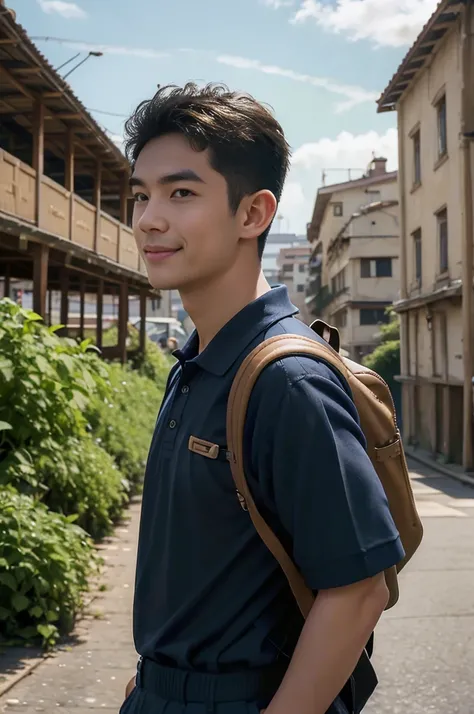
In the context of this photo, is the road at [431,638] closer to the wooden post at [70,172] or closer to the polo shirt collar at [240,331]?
the polo shirt collar at [240,331]

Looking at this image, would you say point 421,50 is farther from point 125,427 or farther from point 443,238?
point 125,427

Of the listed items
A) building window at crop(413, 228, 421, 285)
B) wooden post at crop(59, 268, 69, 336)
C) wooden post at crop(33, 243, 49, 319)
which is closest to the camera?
wooden post at crop(33, 243, 49, 319)

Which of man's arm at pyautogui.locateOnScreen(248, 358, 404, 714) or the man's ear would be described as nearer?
man's arm at pyautogui.locateOnScreen(248, 358, 404, 714)

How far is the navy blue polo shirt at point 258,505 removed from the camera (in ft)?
5.12

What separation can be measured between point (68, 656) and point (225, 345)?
4916 millimetres

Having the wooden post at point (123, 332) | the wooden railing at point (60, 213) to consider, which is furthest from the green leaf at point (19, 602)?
the wooden post at point (123, 332)

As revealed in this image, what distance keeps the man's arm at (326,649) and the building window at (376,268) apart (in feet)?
148

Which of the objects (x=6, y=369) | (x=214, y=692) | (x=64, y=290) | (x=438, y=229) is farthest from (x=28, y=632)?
(x=438, y=229)

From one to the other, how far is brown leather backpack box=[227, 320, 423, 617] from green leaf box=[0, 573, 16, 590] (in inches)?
172

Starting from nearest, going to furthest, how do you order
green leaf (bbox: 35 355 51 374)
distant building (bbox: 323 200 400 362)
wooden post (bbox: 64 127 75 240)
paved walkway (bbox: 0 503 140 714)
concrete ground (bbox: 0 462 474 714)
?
paved walkway (bbox: 0 503 140 714)
concrete ground (bbox: 0 462 474 714)
green leaf (bbox: 35 355 51 374)
wooden post (bbox: 64 127 75 240)
distant building (bbox: 323 200 400 362)

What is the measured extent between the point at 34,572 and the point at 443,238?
1889 cm

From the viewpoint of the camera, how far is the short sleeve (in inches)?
61.3

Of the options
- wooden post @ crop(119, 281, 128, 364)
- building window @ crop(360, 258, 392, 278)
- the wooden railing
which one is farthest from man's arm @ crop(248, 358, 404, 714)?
building window @ crop(360, 258, 392, 278)

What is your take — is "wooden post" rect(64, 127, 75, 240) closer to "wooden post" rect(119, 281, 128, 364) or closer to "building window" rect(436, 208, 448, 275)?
"wooden post" rect(119, 281, 128, 364)
